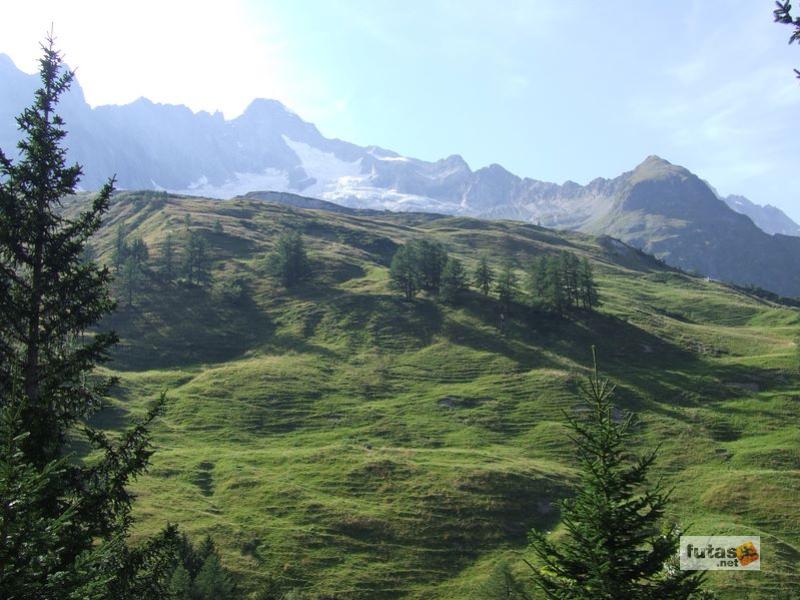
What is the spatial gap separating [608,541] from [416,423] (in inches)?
3553

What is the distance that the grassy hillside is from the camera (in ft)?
220

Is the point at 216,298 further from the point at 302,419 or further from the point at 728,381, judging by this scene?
the point at 728,381

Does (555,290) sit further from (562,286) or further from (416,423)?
(416,423)

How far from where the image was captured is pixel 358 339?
141 m

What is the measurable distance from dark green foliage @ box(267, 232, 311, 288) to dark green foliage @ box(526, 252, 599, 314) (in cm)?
7309

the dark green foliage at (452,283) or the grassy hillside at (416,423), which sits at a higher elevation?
the dark green foliage at (452,283)

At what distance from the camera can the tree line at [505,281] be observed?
149 meters

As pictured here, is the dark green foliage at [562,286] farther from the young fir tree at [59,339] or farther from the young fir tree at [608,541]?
the young fir tree at [608,541]

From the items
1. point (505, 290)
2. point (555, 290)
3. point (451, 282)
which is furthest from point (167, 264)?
point (555, 290)

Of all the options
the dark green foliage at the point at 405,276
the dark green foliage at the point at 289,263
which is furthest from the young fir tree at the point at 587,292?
the dark green foliage at the point at 289,263

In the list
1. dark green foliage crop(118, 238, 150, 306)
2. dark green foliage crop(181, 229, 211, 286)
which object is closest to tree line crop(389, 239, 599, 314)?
dark green foliage crop(181, 229, 211, 286)

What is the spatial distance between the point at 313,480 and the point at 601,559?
240 ft

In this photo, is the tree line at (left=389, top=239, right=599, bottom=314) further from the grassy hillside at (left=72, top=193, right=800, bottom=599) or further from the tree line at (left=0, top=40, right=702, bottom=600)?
the tree line at (left=0, top=40, right=702, bottom=600)

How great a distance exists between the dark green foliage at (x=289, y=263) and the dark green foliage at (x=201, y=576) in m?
122
